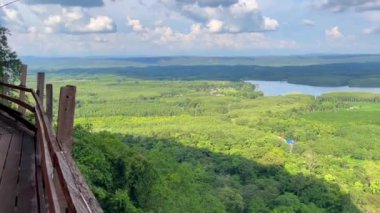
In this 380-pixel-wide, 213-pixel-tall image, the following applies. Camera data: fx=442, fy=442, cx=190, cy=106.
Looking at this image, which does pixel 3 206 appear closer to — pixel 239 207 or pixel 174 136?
pixel 239 207

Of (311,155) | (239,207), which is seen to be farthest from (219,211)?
(311,155)

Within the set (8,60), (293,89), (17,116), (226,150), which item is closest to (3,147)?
(17,116)

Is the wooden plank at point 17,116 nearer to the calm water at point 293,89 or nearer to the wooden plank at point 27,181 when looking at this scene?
the wooden plank at point 27,181

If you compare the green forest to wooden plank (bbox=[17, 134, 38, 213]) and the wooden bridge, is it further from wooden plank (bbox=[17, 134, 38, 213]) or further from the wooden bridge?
wooden plank (bbox=[17, 134, 38, 213])

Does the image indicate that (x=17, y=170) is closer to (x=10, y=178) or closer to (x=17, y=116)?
(x=10, y=178)

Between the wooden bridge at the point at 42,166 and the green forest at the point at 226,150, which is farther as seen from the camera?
the green forest at the point at 226,150

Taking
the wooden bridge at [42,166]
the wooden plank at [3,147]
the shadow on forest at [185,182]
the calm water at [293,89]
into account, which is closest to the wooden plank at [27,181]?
the wooden bridge at [42,166]
